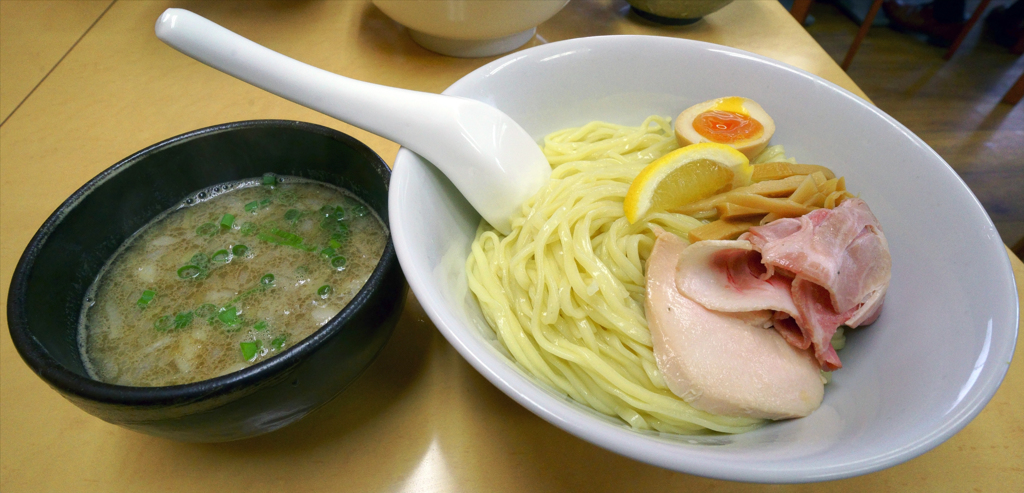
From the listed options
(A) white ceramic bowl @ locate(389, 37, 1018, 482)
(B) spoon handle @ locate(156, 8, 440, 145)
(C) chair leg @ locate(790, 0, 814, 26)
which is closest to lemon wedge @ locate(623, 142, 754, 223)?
(A) white ceramic bowl @ locate(389, 37, 1018, 482)

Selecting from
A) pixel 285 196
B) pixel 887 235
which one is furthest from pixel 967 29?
pixel 285 196

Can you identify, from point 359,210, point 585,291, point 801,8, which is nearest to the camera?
point 585,291

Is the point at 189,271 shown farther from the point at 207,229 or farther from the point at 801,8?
the point at 801,8

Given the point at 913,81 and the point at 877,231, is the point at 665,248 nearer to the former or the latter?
the point at 877,231

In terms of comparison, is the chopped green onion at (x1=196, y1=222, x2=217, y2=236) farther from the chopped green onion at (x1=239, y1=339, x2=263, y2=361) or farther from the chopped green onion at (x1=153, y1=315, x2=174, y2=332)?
the chopped green onion at (x1=239, y1=339, x2=263, y2=361)

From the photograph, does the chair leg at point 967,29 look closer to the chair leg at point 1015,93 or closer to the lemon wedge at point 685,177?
the chair leg at point 1015,93

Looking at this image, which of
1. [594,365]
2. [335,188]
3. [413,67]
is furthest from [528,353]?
[413,67]
